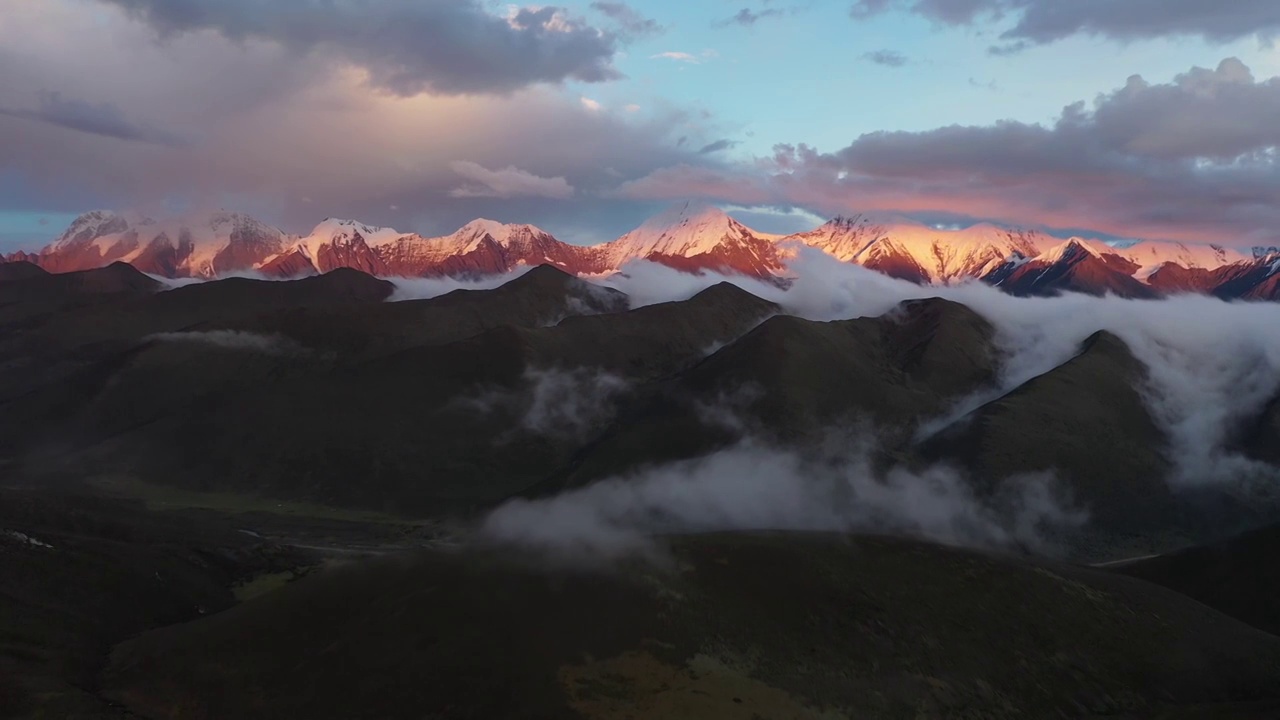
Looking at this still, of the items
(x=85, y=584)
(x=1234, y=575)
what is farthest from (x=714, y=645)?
(x=1234, y=575)

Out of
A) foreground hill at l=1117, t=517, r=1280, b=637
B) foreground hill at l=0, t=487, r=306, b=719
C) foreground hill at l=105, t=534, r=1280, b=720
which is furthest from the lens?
foreground hill at l=1117, t=517, r=1280, b=637

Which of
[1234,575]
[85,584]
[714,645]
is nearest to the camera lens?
[714,645]

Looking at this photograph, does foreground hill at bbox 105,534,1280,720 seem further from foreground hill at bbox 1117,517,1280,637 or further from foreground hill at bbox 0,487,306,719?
foreground hill at bbox 1117,517,1280,637

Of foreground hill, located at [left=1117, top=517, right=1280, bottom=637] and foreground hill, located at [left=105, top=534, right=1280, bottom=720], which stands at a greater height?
foreground hill, located at [left=105, top=534, right=1280, bottom=720]

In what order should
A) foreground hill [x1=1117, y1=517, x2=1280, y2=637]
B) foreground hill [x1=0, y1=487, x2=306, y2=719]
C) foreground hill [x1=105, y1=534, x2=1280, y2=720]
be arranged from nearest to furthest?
foreground hill [x1=105, y1=534, x2=1280, y2=720] → foreground hill [x1=0, y1=487, x2=306, y2=719] → foreground hill [x1=1117, y1=517, x2=1280, y2=637]

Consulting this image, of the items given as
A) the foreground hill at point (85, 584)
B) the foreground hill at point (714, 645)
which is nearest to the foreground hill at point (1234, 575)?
the foreground hill at point (714, 645)

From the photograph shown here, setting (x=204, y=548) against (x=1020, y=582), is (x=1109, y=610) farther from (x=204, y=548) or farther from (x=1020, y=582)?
(x=204, y=548)

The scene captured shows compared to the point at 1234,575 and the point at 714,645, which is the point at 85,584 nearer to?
the point at 714,645

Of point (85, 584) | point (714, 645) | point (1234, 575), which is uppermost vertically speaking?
point (85, 584)

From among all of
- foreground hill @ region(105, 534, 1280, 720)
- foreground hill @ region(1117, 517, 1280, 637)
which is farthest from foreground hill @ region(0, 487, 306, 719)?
foreground hill @ region(1117, 517, 1280, 637)
